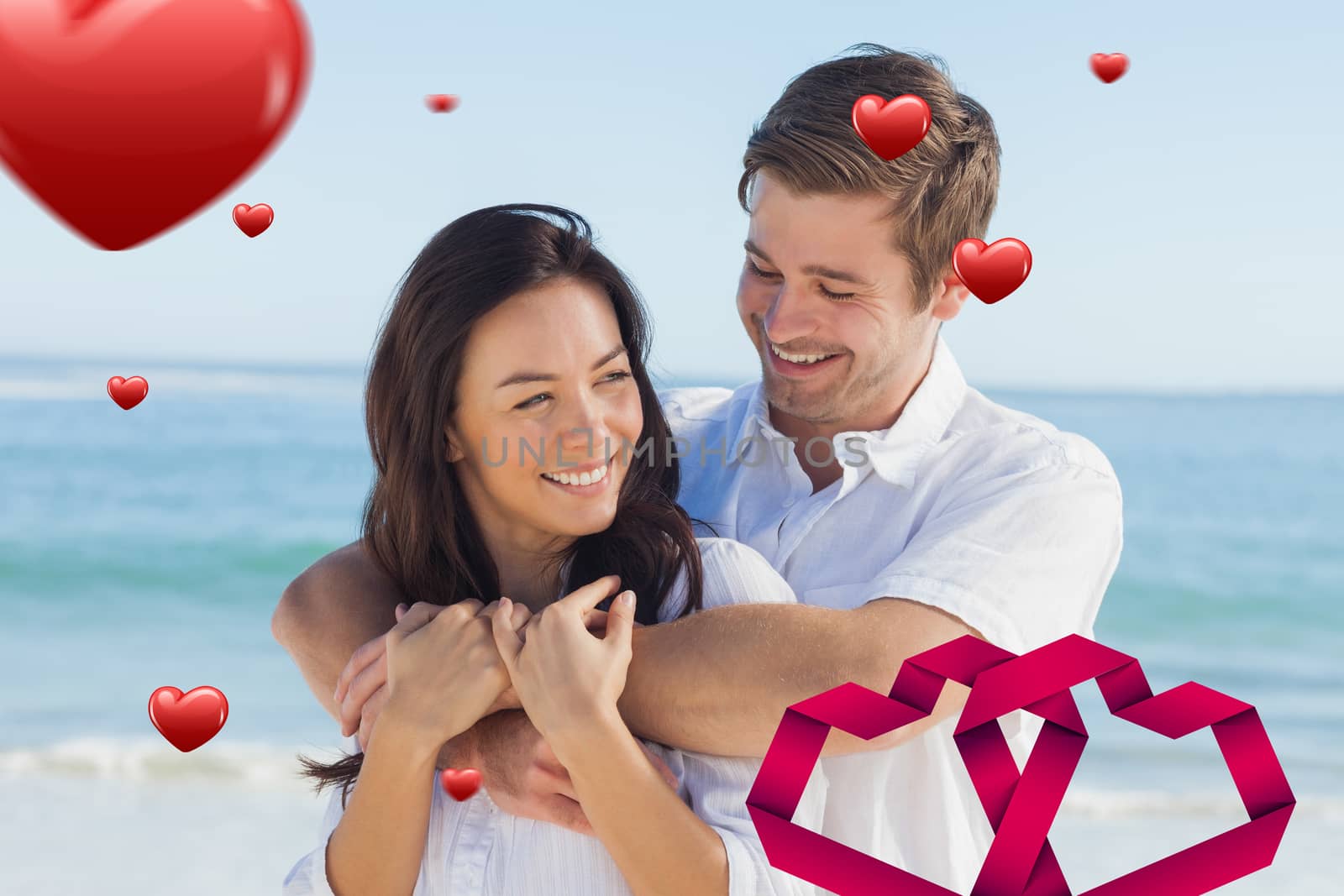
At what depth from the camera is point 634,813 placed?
7.71 ft

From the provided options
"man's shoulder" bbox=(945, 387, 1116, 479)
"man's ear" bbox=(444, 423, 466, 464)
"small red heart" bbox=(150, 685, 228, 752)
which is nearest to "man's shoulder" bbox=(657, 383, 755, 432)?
"man's shoulder" bbox=(945, 387, 1116, 479)

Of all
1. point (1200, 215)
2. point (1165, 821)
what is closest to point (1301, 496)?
point (1200, 215)

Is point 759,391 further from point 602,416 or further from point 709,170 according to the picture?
point 709,170

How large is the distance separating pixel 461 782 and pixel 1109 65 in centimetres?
238

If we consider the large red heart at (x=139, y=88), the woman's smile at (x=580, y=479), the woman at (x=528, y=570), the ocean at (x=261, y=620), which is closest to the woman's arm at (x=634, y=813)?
the woman at (x=528, y=570)

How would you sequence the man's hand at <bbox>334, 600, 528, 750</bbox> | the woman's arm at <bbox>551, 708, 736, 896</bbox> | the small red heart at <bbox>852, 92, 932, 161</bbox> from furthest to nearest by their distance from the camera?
the small red heart at <bbox>852, 92, 932, 161</bbox> < the man's hand at <bbox>334, 600, 528, 750</bbox> < the woman's arm at <bbox>551, 708, 736, 896</bbox>

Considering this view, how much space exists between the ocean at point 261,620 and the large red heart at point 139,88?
17.6 feet

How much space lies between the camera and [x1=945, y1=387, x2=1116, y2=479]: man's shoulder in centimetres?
313

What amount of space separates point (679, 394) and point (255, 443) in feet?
54.7

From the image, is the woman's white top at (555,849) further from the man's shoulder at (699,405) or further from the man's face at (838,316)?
the man's shoulder at (699,405)

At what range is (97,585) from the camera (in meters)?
13.4

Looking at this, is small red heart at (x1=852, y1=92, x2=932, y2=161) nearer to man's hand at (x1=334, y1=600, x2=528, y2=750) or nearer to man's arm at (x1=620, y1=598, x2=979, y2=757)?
man's arm at (x1=620, y1=598, x2=979, y2=757)

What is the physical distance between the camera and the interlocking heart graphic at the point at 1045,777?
2061 millimetres

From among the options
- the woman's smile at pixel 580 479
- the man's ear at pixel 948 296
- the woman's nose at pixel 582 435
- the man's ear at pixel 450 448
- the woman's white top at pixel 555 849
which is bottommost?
the woman's white top at pixel 555 849
